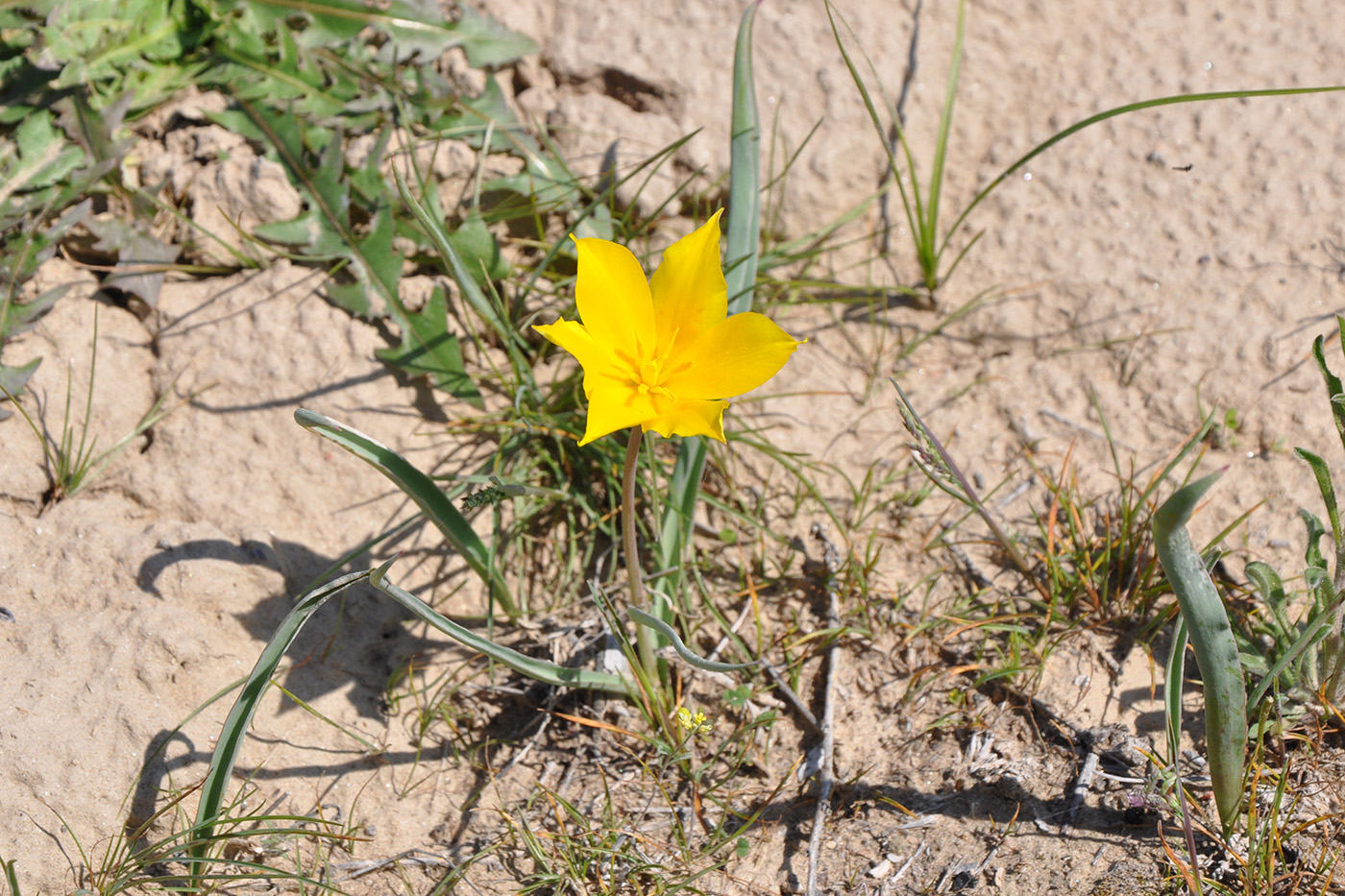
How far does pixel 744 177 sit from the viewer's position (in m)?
2.23

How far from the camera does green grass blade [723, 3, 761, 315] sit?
2.20 metres

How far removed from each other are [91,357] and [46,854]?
1235 millimetres

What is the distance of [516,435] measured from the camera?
2.38 metres

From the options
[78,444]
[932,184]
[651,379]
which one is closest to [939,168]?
[932,184]

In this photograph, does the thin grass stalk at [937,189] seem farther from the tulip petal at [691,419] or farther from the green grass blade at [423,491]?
the green grass blade at [423,491]

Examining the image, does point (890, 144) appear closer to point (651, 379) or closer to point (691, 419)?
point (651, 379)

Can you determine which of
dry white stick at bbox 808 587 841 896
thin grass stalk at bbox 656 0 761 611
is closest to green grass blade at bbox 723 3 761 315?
thin grass stalk at bbox 656 0 761 611

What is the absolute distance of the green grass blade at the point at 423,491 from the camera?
65.3 inches

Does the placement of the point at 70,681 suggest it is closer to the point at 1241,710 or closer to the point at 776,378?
the point at 776,378

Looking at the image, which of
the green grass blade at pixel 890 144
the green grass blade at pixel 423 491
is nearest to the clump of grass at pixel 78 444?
the green grass blade at pixel 423 491

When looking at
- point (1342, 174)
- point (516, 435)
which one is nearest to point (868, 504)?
point (516, 435)

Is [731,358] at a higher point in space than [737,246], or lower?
lower

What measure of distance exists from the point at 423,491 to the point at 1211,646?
1.50 m

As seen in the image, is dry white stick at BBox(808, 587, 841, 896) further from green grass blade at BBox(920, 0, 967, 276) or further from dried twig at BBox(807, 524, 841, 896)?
green grass blade at BBox(920, 0, 967, 276)
